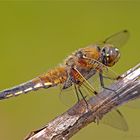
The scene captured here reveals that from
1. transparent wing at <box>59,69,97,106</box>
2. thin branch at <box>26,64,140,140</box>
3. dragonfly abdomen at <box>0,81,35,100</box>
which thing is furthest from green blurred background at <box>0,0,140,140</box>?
thin branch at <box>26,64,140,140</box>

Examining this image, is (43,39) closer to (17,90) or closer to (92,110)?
(17,90)

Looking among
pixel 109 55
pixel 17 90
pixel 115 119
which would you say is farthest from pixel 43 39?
pixel 115 119

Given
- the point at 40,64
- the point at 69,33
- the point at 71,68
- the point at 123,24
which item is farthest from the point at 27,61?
the point at 71,68

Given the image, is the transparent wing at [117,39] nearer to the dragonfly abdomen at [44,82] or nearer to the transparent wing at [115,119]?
the dragonfly abdomen at [44,82]

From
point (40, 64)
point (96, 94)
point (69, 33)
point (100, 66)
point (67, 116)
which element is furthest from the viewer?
point (69, 33)

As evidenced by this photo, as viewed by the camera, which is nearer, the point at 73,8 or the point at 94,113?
the point at 94,113

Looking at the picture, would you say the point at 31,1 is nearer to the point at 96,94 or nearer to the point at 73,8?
the point at 73,8

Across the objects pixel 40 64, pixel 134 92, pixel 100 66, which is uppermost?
pixel 40 64
